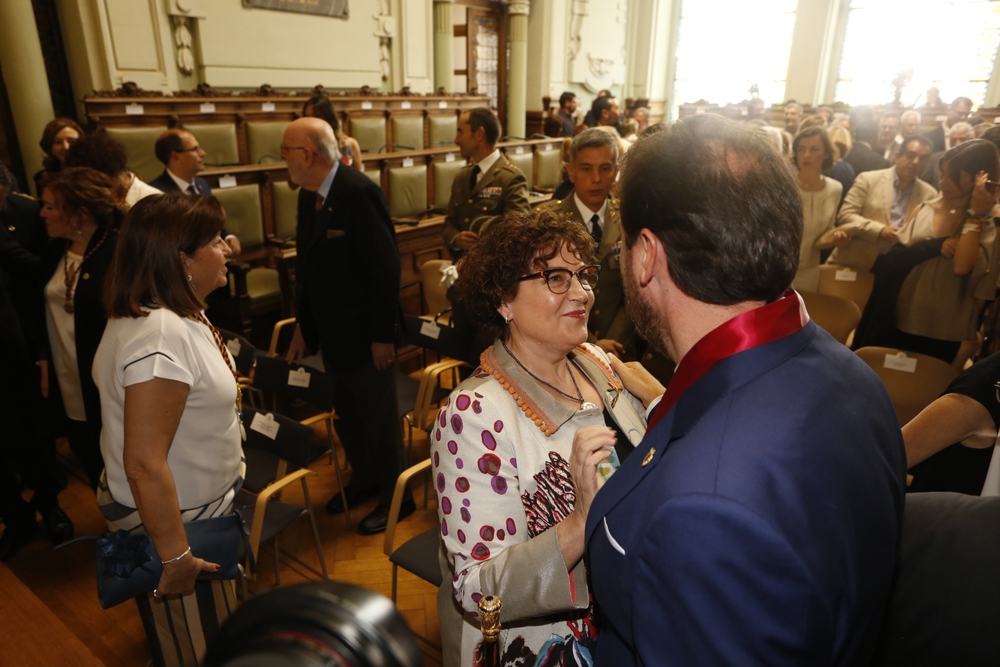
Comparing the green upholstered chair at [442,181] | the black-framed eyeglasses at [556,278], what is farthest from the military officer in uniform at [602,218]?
the green upholstered chair at [442,181]

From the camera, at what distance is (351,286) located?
2723mm

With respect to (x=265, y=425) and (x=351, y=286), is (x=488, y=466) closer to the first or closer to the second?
(x=265, y=425)

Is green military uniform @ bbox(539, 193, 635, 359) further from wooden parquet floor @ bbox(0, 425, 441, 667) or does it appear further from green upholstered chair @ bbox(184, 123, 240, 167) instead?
green upholstered chair @ bbox(184, 123, 240, 167)

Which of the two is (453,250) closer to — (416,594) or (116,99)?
(416,594)

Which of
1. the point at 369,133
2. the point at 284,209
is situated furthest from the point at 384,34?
the point at 284,209

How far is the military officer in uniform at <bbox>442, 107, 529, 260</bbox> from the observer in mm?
3635

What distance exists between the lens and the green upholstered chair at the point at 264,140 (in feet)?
19.7

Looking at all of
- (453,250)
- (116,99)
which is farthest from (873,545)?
(116,99)

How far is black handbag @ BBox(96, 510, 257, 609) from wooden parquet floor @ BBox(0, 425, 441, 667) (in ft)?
0.85

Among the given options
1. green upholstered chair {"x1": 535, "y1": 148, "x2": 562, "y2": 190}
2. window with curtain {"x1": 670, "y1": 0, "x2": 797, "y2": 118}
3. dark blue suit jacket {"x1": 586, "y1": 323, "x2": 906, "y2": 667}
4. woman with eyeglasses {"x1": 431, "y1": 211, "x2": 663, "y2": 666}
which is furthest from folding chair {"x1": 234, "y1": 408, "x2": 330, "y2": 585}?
window with curtain {"x1": 670, "y1": 0, "x2": 797, "y2": 118}

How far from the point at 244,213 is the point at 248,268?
0.95m

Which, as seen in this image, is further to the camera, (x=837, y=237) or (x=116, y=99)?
(x=116, y=99)

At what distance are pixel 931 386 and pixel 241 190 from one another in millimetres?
4282

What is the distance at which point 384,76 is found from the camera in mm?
8250
